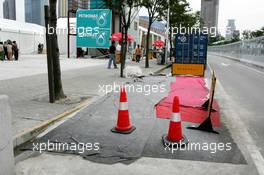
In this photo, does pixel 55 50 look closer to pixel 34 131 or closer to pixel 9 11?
pixel 34 131

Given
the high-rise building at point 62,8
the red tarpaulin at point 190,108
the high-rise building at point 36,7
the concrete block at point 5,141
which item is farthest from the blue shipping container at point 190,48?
the high-rise building at point 62,8

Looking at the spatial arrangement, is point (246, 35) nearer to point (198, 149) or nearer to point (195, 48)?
point (195, 48)

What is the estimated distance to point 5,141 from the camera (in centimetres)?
402

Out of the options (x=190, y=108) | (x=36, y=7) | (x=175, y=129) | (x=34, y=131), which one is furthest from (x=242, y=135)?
(x=36, y=7)

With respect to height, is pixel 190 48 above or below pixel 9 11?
below

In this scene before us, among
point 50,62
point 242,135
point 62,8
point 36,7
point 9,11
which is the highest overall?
point 9,11

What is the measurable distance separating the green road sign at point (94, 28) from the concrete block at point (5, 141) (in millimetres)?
29096

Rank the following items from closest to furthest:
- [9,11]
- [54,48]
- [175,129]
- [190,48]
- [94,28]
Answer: [175,129], [54,48], [190,48], [94,28], [9,11]

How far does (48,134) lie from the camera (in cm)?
609

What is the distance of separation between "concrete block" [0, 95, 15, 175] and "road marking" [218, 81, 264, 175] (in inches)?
131

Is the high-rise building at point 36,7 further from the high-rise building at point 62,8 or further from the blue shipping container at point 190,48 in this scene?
the high-rise building at point 62,8

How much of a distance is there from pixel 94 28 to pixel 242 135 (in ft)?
93.3

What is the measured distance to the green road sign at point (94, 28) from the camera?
107ft

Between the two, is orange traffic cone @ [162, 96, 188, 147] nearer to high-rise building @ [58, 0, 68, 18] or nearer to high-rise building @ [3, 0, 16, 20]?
high-rise building @ [58, 0, 68, 18]
